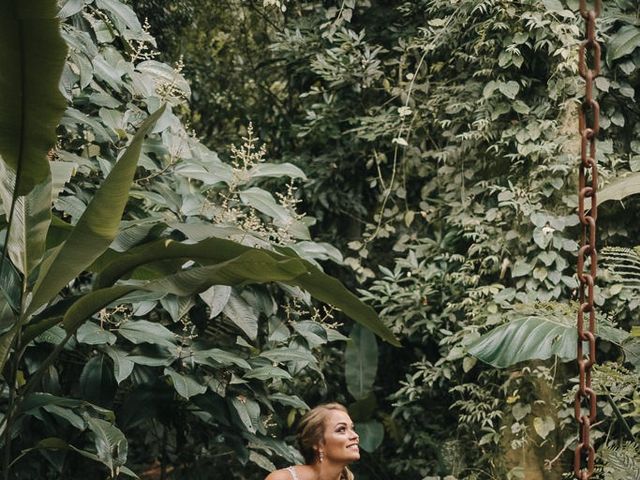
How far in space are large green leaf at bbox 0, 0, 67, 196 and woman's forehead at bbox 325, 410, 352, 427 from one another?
5.48 feet

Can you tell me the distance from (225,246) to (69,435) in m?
1.46

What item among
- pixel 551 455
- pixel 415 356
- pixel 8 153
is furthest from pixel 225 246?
pixel 415 356

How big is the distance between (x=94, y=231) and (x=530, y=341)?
7.31ft

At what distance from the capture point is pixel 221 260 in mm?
2859

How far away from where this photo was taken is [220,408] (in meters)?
3.96

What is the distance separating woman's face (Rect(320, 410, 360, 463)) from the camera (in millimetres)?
3881

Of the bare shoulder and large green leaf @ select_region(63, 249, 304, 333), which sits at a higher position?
large green leaf @ select_region(63, 249, 304, 333)

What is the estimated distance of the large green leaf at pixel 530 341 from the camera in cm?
424

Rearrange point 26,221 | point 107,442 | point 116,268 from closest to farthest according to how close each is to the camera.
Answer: point 116,268, point 26,221, point 107,442

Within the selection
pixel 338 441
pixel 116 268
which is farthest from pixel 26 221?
pixel 338 441

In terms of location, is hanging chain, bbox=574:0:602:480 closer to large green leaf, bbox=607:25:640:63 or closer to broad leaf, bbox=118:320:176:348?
broad leaf, bbox=118:320:176:348

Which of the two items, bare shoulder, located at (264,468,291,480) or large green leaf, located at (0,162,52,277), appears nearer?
large green leaf, located at (0,162,52,277)

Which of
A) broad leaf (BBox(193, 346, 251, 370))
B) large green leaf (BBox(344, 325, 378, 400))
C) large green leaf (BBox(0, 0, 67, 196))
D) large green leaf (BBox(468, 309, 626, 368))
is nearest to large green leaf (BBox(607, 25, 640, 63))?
large green leaf (BBox(468, 309, 626, 368))

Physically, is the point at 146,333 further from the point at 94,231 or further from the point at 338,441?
the point at 94,231
